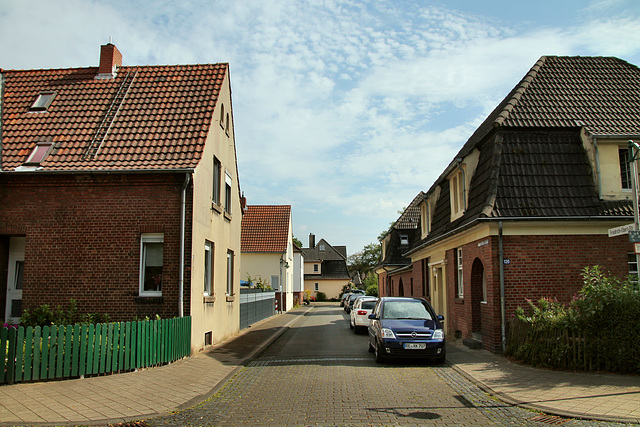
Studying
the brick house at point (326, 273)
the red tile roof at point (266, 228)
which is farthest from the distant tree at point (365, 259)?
the red tile roof at point (266, 228)

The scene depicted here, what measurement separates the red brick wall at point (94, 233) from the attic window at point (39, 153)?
1.68ft

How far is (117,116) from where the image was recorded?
1620 centimetres

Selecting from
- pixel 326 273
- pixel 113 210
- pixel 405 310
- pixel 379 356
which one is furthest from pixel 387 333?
pixel 326 273

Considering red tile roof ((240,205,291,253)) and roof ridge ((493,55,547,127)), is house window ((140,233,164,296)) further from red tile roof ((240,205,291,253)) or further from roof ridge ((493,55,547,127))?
red tile roof ((240,205,291,253))

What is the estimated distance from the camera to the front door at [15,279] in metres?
14.6

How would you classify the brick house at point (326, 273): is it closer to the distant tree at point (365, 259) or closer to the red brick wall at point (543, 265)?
the distant tree at point (365, 259)

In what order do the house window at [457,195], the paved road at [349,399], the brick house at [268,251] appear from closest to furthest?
the paved road at [349,399] < the house window at [457,195] < the brick house at [268,251]

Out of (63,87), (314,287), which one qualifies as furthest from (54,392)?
(314,287)

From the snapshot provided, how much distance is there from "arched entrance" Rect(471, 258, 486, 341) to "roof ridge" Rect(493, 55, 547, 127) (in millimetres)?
4116

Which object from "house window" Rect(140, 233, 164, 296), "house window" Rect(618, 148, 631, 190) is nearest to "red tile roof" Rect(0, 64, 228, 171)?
"house window" Rect(140, 233, 164, 296)

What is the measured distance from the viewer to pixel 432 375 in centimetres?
1145

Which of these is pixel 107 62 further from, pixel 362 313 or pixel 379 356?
pixel 362 313

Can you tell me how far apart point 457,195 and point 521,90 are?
3.90 meters

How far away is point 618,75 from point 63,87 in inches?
710
